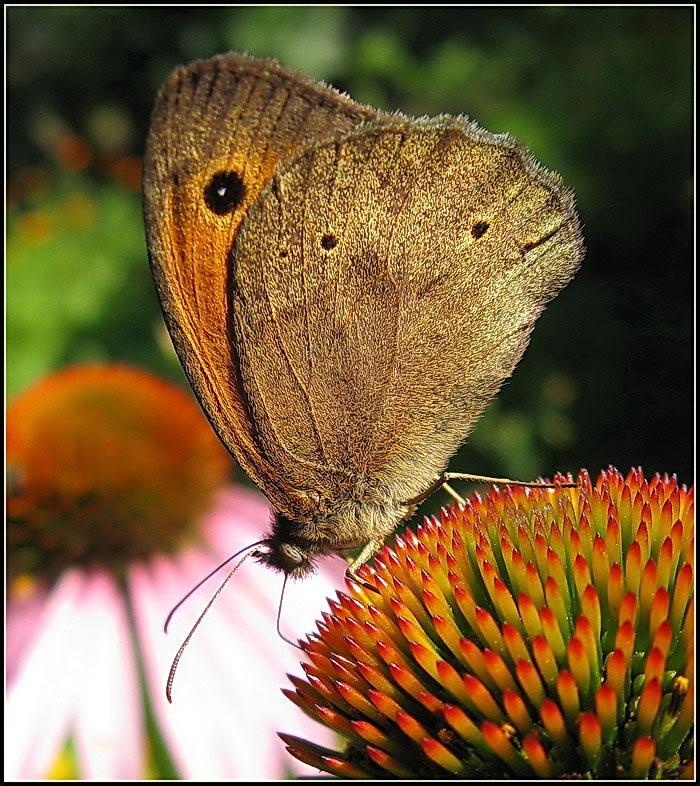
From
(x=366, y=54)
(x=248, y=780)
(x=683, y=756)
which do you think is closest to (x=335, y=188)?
(x=683, y=756)

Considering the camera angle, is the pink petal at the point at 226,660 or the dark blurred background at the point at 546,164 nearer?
the pink petal at the point at 226,660

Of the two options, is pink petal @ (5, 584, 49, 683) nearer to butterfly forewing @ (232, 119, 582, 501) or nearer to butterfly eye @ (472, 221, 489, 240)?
butterfly forewing @ (232, 119, 582, 501)

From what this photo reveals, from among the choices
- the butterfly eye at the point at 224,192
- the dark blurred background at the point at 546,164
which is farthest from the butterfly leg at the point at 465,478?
the dark blurred background at the point at 546,164

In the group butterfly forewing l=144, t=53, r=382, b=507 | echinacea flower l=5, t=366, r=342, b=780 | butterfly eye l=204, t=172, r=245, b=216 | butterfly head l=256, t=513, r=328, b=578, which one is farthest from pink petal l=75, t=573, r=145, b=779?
butterfly eye l=204, t=172, r=245, b=216

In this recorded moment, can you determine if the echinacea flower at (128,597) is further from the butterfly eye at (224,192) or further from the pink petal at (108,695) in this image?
the butterfly eye at (224,192)

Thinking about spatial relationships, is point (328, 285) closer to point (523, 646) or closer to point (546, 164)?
point (523, 646)

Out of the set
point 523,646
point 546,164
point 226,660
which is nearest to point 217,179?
point 523,646
